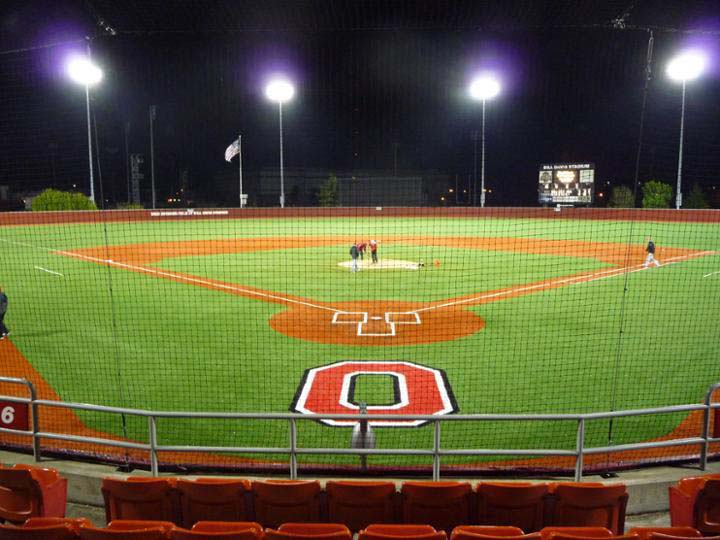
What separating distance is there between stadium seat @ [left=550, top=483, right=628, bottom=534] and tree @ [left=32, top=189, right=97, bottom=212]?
135 feet

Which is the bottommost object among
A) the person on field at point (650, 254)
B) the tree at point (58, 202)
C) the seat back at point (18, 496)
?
the seat back at point (18, 496)

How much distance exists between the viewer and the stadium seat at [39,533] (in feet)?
10.5

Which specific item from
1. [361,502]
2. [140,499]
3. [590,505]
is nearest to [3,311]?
[140,499]

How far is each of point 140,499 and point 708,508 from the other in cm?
419

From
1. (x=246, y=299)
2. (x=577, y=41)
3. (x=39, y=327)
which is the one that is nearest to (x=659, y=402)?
(x=577, y=41)

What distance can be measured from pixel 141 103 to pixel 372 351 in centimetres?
4449

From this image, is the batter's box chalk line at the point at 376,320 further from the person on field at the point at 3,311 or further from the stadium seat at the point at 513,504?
the stadium seat at the point at 513,504

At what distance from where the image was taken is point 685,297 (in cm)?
1581

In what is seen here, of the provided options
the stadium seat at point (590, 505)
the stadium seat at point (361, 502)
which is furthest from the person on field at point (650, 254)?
the stadium seat at point (361, 502)

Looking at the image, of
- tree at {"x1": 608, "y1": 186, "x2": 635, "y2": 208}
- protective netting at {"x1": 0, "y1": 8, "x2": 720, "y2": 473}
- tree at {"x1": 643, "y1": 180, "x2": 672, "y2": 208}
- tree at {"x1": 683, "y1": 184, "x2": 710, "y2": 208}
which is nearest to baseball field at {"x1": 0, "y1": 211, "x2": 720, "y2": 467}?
protective netting at {"x1": 0, "y1": 8, "x2": 720, "y2": 473}

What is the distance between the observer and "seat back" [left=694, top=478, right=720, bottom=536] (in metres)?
3.94

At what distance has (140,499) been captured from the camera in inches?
161

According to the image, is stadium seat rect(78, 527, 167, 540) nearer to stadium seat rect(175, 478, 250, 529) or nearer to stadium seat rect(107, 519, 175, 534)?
stadium seat rect(107, 519, 175, 534)

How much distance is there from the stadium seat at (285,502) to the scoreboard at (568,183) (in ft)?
143
